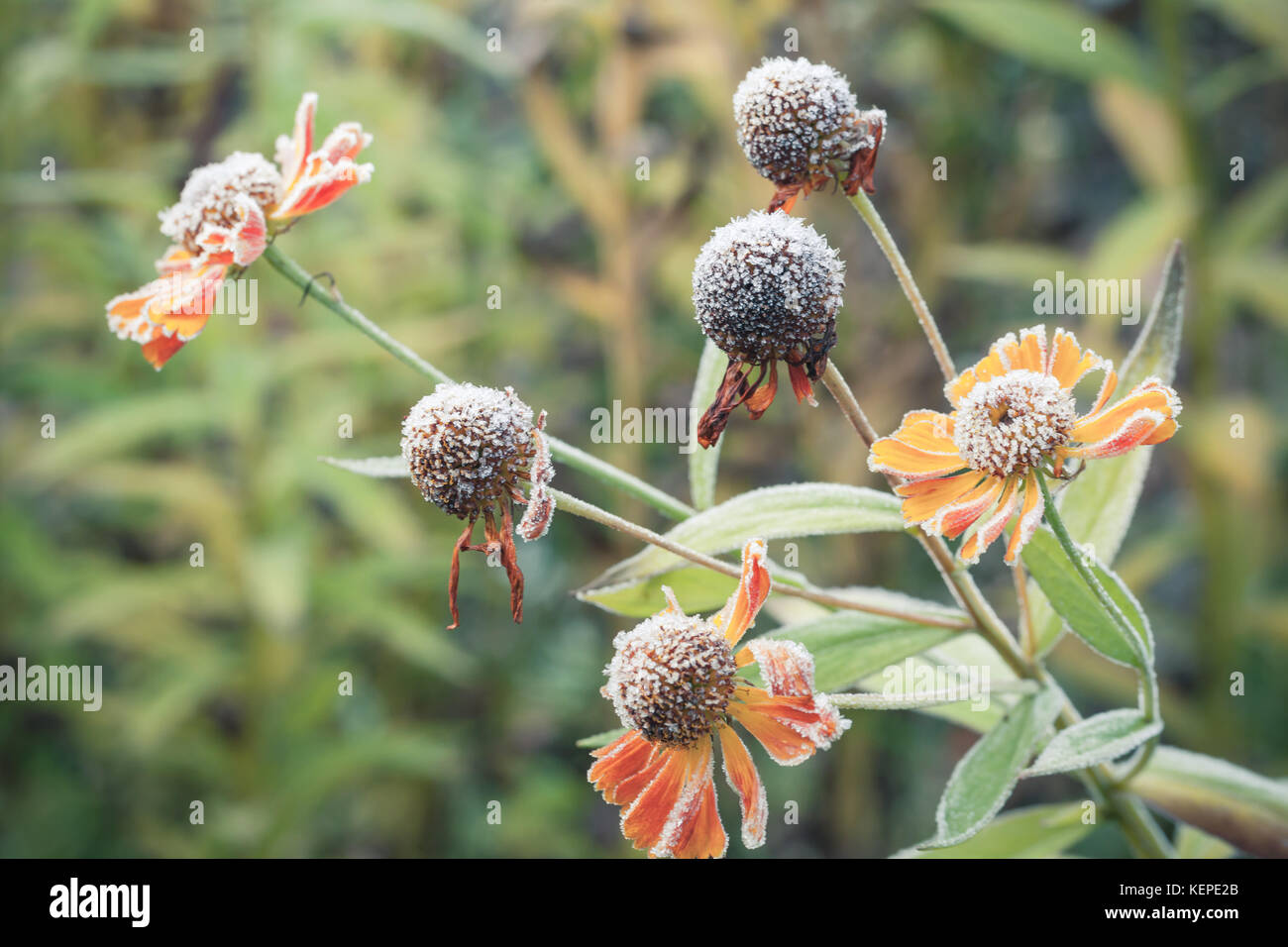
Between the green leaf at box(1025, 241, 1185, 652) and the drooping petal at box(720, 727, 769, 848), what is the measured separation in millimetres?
154

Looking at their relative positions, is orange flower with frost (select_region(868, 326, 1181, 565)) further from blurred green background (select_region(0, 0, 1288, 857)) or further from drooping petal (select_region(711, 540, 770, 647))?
blurred green background (select_region(0, 0, 1288, 857))

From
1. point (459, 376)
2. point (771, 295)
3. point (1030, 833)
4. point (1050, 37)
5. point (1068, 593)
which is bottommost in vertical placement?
point (1030, 833)

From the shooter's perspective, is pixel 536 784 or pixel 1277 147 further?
pixel 1277 147

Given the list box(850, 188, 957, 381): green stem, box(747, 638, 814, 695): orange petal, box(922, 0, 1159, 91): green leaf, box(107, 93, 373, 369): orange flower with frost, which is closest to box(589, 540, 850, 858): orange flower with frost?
box(747, 638, 814, 695): orange petal

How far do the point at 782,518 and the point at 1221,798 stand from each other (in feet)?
0.78

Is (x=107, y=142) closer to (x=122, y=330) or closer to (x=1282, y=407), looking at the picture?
(x=122, y=330)

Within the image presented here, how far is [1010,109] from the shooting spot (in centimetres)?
142

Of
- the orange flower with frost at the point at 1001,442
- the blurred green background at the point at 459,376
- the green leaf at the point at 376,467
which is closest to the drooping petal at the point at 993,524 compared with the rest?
the orange flower with frost at the point at 1001,442

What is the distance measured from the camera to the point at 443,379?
42cm

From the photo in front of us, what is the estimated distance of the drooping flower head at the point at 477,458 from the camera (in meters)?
0.38

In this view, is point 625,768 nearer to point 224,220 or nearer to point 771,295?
point 771,295

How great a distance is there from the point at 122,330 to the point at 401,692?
98 centimetres

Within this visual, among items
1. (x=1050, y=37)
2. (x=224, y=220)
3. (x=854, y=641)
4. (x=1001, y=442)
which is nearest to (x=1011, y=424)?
(x=1001, y=442)
